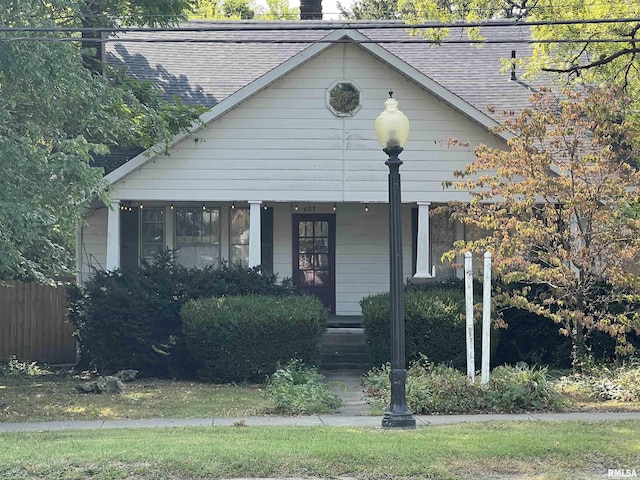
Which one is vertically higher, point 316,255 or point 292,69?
point 292,69

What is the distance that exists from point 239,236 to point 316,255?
5.92 feet

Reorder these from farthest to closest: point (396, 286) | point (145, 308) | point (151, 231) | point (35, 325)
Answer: point (151, 231) → point (35, 325) → point (145, 308) → point (396, 286)

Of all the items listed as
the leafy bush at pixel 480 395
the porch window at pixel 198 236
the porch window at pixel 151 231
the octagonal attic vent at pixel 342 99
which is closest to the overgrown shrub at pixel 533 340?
the leafy bush at pixel 480 395

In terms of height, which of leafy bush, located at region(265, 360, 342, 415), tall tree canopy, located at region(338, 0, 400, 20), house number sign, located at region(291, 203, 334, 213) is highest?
tall tree canopy, located at region(338, 0, 400, 20)

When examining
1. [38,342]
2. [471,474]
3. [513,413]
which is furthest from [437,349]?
[38,342]

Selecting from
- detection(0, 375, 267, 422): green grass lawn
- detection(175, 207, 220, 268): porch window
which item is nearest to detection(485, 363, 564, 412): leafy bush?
detection(0, 375, 267, 422): green grass lawn

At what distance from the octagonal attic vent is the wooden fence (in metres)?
6.83

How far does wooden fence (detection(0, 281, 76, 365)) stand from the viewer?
60.0ft

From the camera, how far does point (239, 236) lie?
1933cm

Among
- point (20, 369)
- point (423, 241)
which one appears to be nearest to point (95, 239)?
point (20, 369)

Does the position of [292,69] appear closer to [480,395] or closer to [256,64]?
[256,64]

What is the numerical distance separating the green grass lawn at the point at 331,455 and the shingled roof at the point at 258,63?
11.2 m

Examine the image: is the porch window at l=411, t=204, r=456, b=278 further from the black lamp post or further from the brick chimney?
the brick chimney

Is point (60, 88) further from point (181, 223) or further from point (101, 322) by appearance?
point (181, 223)
